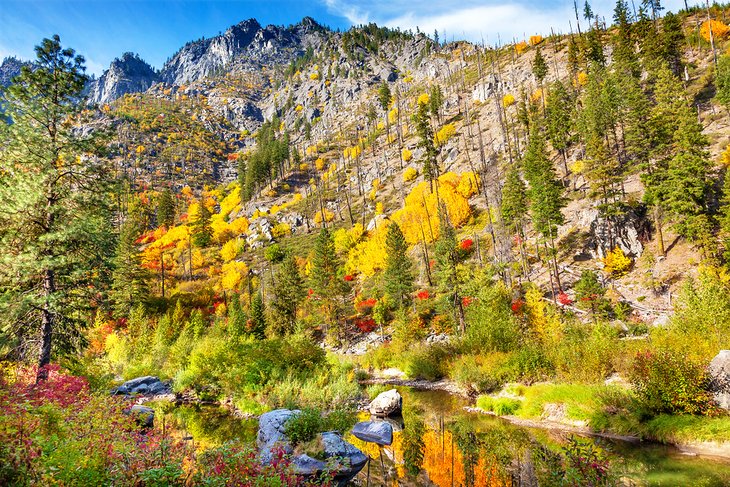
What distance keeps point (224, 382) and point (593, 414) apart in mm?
20572

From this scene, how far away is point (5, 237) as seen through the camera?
14.2 metres

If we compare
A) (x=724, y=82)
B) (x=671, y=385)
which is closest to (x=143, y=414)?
(x=671, y=385)

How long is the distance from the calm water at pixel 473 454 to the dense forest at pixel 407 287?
0.73 ft

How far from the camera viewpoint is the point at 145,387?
27109 mm

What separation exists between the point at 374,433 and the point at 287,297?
121 feet

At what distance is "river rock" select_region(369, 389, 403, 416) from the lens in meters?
19.7

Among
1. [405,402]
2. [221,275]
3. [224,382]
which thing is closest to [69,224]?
[224,382]

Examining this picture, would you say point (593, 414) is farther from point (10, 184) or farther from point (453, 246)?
point (453, 246)

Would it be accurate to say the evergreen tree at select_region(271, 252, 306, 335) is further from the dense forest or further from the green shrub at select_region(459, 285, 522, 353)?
the green shrub at select_region(459, 285, 522, 353)

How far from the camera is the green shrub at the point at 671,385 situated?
1339 cm

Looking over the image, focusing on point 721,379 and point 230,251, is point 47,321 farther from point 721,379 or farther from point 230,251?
point 230,251

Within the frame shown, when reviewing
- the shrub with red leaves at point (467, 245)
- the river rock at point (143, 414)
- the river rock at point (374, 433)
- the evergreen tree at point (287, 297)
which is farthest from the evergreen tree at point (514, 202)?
the river rock at point (143, 414)

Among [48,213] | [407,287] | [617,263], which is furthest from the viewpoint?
[407,287]

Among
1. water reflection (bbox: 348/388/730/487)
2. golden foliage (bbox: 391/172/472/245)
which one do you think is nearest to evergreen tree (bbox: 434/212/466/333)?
golden foliage (bbox: 391/172/472/245)
